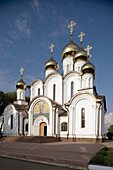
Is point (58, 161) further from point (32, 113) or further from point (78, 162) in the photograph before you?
point (32, 113)

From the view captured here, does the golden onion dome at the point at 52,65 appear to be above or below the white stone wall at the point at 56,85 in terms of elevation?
above

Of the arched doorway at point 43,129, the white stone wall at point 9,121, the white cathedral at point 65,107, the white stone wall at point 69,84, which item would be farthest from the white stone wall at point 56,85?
the white stone wall at point 9,121

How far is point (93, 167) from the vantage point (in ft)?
17.2

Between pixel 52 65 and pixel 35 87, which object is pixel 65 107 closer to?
pixel 35 87

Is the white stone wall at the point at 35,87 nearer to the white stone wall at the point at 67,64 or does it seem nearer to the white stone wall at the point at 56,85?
the white stone wall at the point at 56,85

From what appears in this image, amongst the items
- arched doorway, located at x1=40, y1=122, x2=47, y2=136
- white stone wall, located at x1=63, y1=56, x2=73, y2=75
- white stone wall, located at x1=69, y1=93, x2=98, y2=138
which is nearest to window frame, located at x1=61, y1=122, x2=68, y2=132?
white stone wall, located at x1=69, y1=93, x2=98, y2=138

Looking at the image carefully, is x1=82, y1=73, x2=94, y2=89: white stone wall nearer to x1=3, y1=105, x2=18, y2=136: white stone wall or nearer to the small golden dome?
the small golden dome

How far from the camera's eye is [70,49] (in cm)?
2342

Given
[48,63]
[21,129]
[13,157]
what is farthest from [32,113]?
[13,157]

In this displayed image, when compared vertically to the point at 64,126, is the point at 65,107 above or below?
above

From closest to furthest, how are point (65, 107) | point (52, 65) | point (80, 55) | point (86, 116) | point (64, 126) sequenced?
point (86, 116), point (65, 107), point (64, 126), point (80, 55), point (52, 65)

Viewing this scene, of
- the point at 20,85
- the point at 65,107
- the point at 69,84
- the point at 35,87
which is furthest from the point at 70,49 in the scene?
the point at 65,107

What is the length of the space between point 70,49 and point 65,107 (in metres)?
10.6

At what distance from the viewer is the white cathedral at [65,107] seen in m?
15.4
